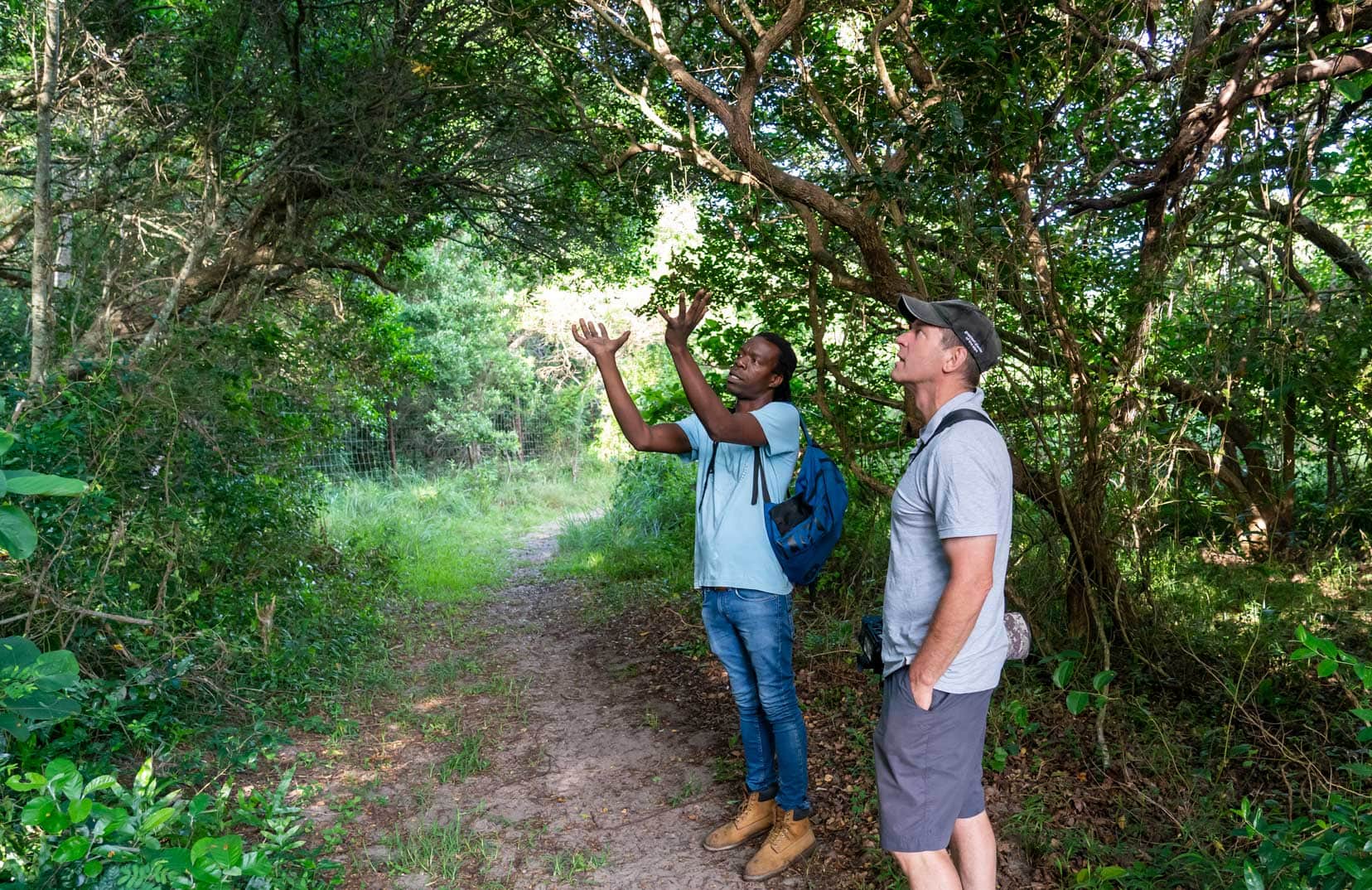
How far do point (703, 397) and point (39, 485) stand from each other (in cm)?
186

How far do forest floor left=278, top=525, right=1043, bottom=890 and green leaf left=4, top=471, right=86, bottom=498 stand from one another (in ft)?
6.74

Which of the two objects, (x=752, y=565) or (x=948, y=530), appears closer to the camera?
(x=948, y=530)

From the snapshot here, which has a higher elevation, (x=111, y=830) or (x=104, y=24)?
(x=104, y=24)

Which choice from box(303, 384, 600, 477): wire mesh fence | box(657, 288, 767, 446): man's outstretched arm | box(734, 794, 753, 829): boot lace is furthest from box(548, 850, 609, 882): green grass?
box(303, 384, 600, 477): wire mesh fence

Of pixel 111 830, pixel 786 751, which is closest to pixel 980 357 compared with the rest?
pixel 786 751

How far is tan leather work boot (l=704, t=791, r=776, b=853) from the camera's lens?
3.40 metres

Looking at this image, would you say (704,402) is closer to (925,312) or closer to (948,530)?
(925,312)

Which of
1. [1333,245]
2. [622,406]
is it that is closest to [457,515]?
[622,406]

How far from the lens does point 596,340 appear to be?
3400 millimetres

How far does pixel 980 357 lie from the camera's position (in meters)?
2.43

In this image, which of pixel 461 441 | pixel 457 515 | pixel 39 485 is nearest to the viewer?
pixel 39 485

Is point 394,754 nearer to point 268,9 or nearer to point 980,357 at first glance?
point 980,357

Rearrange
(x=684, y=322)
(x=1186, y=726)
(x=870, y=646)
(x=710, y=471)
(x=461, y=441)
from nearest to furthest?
(x=870, y=646), (x=684, y=322), (x=710, y=471), (x=1186, y=726), (x=461, y=441)

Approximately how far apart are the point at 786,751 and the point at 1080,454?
202 centimetres
